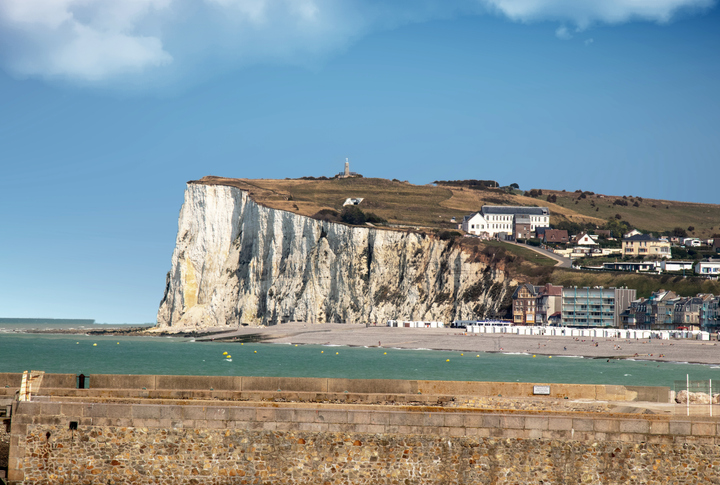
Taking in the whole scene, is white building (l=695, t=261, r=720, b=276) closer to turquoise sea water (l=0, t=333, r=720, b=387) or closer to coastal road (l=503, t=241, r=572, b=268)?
coastal road (l=503, t=241, r=572, b=268)

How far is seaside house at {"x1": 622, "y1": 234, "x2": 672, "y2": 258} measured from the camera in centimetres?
12938

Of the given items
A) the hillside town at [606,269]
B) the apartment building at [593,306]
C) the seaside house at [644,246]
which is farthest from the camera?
the seaside house at [644,246]

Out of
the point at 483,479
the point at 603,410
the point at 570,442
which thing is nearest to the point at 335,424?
the point at 483,479

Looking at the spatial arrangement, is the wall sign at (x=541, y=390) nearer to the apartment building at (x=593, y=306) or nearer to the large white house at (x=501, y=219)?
the apartment building at (x=593, y=306)

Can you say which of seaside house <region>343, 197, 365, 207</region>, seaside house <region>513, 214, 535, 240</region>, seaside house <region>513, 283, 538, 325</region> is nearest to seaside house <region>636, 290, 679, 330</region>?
seaside house <region>513, 283, 538, 325</region>

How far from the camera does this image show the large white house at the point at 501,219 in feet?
450

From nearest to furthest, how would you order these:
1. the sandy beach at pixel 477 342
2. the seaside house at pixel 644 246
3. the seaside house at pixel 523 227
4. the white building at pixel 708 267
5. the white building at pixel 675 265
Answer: the sandy beach at pixel 477 342 < the white building at pixel 708 267 < the white building at pixel 675 265 < the seaside house at pixel 644 246 < the seaside house at pixel 523 227

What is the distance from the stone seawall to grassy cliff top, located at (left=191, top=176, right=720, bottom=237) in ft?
335

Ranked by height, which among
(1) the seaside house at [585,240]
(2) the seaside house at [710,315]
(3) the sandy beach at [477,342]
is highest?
(1) the seaside house at [585,240]

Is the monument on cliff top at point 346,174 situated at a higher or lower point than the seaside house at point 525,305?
higher

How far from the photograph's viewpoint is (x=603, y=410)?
16719mm

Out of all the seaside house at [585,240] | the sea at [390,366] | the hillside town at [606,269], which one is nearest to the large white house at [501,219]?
the hillside town at [606,269]

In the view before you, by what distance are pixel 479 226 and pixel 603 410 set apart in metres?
122

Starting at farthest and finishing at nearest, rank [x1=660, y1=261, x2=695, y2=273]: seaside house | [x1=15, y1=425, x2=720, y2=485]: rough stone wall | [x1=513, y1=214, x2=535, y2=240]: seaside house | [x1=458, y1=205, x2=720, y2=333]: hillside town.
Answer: [x1=513, y1=214, x2=535, y2=240]: seaside house
[x1=660, y1=261, x2=695, y2=273]: seaside house
[x1=458, y1=205, x2=720, y2=333]: hillside town
[x1=15, y1=425, x2=720, y2=485]: rough stone wall
